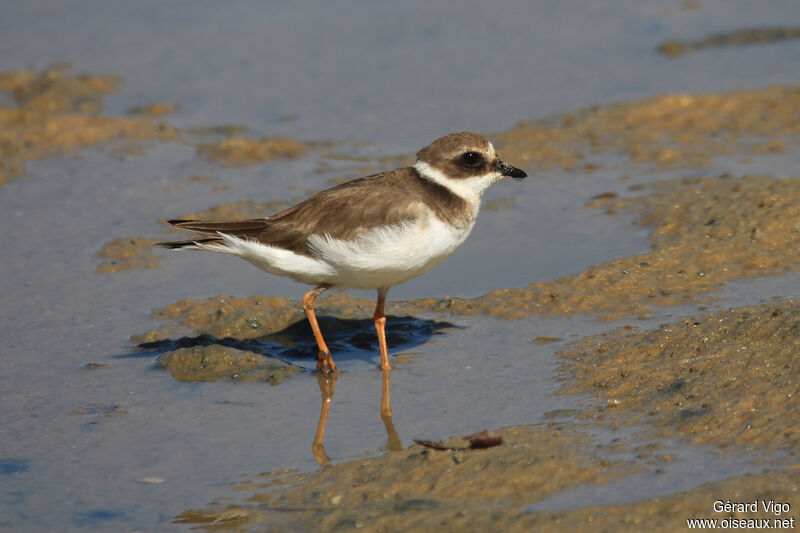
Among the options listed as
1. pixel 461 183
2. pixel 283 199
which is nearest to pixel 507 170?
pixel 461 183

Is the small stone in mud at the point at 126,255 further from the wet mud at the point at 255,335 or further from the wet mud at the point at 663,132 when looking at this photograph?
the wet mud at the point at 663,132

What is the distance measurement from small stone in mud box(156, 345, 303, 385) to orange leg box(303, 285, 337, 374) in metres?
0.23

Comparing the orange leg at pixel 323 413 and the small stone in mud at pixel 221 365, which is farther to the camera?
the small stone in mud at pixel 221 365

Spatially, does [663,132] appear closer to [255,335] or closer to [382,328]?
[382,328]

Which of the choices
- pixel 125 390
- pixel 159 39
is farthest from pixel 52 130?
pixel 125 390

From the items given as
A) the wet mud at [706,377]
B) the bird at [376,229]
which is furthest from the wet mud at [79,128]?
the wet mud at [706,377]

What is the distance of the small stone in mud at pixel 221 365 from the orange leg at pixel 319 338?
23 cm

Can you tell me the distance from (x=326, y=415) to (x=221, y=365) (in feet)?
3.91

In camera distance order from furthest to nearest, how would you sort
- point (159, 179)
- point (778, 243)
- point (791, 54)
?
point (791, 54) → point (159, 179) → point (778, 243)

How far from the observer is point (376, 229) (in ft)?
24.7

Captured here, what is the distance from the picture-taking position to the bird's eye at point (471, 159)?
7993mm

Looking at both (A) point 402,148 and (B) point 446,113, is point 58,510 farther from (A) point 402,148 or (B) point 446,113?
(B) point 446,113

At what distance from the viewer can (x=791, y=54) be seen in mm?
14344

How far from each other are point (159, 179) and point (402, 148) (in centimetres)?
297
